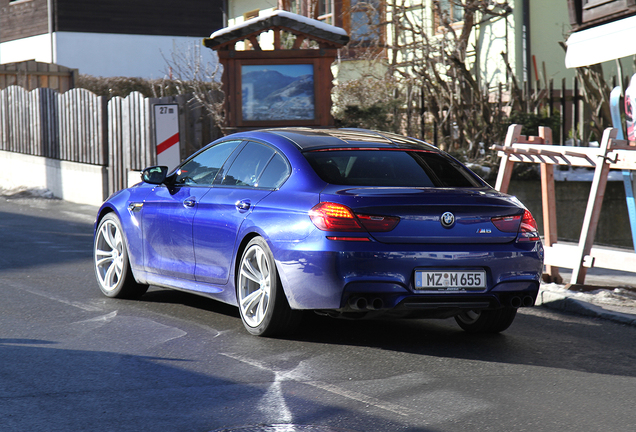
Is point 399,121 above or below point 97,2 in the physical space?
below

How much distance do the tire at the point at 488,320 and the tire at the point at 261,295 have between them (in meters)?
1.37

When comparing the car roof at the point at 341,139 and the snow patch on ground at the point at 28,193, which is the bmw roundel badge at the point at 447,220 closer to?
the car roof at the point at 341,139

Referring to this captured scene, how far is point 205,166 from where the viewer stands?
288 inches

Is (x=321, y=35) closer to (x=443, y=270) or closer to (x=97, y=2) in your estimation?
(x=443, y=270)

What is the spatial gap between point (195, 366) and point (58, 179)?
13.6 meters

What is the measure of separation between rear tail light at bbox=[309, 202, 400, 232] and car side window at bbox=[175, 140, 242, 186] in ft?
5.25

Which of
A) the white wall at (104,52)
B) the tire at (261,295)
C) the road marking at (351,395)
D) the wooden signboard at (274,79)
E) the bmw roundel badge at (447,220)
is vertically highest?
the white wall at (104,52)

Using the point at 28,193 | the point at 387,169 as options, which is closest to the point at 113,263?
the point at 387,169

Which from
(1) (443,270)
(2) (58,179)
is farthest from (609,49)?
(2) (58,179)

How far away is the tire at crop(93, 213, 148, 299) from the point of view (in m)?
7.85

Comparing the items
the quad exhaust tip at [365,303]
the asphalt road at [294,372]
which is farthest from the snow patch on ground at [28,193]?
the quad exhaust tip at [365,303]

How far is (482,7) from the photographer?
722 inches

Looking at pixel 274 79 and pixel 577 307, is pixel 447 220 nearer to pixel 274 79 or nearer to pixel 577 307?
pixel 577 307

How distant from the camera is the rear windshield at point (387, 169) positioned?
6168 millimetres
